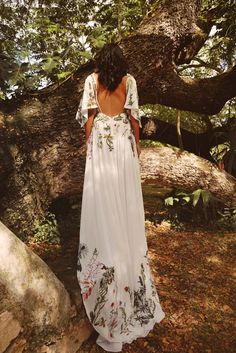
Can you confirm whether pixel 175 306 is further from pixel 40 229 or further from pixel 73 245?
pixel 40 229

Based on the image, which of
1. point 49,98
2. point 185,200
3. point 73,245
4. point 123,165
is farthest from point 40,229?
point 185,200

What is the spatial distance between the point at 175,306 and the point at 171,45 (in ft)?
14.0

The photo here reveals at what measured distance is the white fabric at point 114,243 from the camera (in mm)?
3322

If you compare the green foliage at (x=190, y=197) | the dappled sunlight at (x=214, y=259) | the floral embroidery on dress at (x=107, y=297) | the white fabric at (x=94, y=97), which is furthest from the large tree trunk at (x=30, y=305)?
the green foliage at (x=190, y=197)

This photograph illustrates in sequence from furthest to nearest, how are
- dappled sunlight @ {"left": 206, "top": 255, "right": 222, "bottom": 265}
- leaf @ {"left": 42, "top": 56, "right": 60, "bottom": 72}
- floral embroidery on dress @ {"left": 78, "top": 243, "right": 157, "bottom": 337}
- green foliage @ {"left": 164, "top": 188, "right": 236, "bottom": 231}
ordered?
green foliage @ {"left": 164, "top": 188, "right": 236, "bottom": 231}
dappled sunlight @ {"left": 206, "top": 255, "right": 222, "bottom": 265}
leaf @ {"left": 42, "top": 56, "right": 60, "bottom": 72}
floral embroidery on dress @ {"left": 78, "top": 243, "right": 157, "bottom": 337}

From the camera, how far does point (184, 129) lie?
27.5 feet

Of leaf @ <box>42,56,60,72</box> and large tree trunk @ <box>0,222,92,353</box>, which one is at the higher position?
leaf @ <box>42,56,60,72</box>

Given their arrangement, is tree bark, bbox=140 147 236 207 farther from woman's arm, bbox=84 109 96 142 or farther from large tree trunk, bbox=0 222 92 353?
large tree trunk, bbox=0 222 92 353

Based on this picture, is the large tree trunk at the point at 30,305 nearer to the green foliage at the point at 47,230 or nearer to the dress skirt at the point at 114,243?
the dress skirt at the point at 114,243

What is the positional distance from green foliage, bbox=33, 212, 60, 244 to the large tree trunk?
256 centimetres

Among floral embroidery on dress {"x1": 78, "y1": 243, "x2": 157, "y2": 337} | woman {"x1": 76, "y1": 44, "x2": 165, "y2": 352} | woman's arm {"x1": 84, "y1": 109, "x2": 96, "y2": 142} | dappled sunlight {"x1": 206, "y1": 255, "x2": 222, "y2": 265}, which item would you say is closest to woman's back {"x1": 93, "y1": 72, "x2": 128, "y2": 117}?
woman {"x1": 76, "y1": 44, "x2": 165, "y2": 352}

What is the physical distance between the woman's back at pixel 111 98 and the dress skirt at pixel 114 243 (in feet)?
0.21

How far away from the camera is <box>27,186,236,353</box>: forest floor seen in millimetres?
3643

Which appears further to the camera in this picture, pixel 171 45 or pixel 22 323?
pixel 171 45
